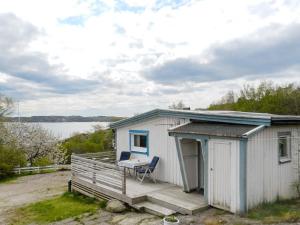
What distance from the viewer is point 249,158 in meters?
7.58

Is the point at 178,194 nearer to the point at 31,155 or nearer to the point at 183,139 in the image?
the point at 183,139

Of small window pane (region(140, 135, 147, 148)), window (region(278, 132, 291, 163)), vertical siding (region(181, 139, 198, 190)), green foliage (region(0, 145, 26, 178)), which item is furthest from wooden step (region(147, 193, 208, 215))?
green foliage (region(0, 145, 26, 178))

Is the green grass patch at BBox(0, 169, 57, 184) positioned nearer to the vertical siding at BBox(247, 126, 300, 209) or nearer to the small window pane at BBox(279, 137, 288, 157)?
the vertical siding at BBox(247, 126, 300, 209)

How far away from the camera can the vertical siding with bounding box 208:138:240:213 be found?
24.6ft

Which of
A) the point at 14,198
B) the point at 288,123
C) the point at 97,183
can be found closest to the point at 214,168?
the point at 288,123

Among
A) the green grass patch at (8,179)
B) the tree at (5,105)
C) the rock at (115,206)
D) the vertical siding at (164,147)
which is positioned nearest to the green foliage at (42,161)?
the tree at (5,105)

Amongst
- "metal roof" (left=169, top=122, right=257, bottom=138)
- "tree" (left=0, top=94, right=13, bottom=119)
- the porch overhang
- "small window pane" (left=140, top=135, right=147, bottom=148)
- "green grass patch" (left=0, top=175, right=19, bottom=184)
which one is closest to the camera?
the porch overhang

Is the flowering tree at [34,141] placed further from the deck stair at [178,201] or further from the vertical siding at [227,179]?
the vertical siding at [227,179]

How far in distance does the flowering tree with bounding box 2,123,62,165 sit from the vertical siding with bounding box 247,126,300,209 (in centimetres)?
2175

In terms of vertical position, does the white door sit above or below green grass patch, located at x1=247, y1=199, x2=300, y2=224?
above

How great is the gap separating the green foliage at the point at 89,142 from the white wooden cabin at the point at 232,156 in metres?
27.4

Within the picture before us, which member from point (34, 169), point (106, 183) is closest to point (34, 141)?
point (34, 169)

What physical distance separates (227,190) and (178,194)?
6.06 feet

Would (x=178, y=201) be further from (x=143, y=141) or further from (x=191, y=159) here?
(x=143, y=141)
